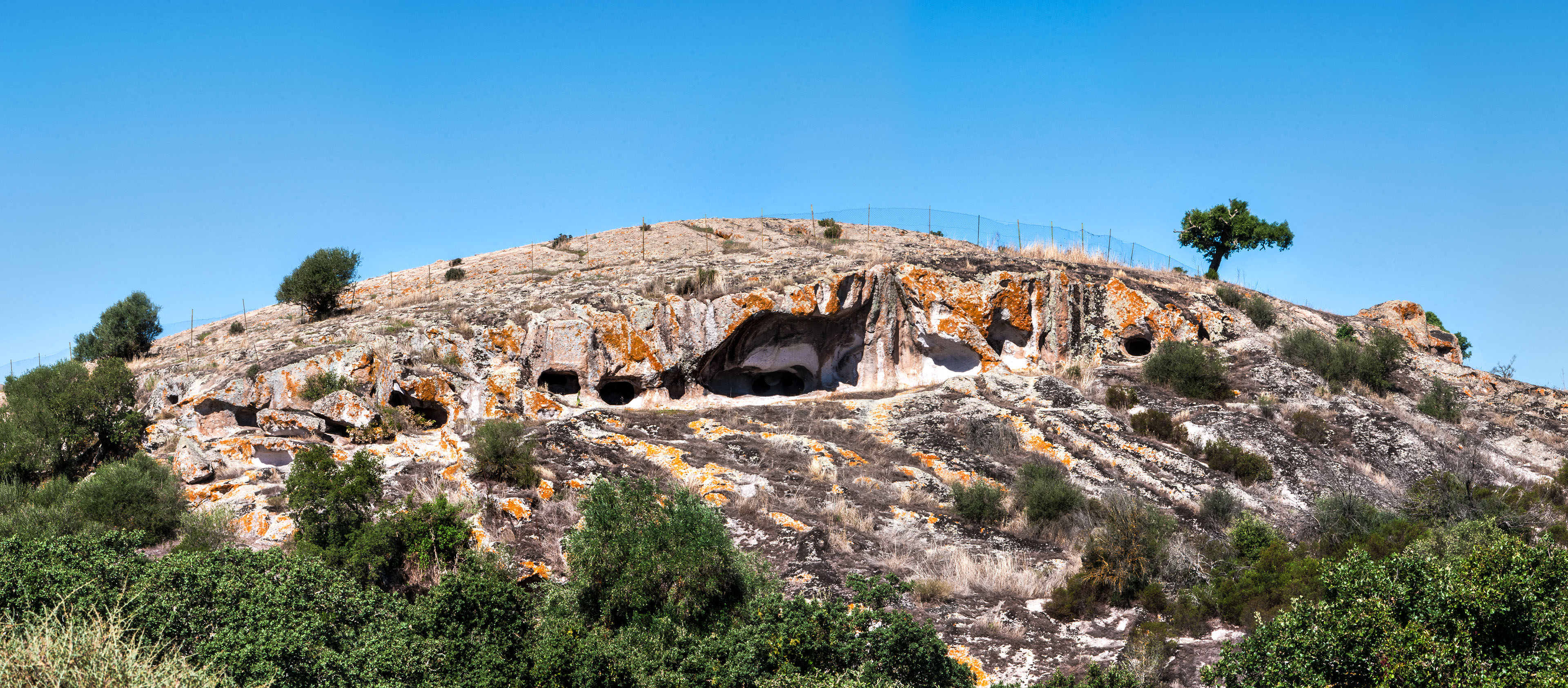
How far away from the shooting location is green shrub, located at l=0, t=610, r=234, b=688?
304 inches

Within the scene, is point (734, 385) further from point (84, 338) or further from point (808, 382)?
point (84, 338)

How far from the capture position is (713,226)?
41031mm

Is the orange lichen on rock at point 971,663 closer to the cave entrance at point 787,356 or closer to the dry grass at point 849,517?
the dry grass at point 849,517

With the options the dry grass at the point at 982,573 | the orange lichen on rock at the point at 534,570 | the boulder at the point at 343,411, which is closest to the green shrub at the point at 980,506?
the dry grass at the point at 982,573

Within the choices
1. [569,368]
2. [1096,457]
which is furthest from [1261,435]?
[569,368]

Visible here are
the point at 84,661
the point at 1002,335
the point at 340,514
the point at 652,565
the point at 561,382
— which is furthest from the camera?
the point at 1002,335

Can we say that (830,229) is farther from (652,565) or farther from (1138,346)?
(652,565)

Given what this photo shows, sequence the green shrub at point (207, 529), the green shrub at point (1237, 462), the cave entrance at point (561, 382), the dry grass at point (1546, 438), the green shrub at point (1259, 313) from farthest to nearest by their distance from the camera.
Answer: the green shrub at point (1259, 313) → the cave entrance at point (561, 382) → the dry grass at point (1546, 438) → the green shrub at point (1237, 462) → the green shrub at point (207, 529)

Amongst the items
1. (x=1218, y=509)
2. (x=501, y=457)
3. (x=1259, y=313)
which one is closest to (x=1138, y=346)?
(x=1259, y=313)

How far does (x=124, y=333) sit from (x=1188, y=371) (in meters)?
32.7

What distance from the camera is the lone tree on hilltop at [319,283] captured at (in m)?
29.1

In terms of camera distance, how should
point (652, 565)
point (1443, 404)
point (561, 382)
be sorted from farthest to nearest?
point (561, 382), point (1443, 404), point (652, 565)

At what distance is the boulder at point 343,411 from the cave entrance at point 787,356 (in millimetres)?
8965

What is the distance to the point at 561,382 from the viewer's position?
25.2 meters
